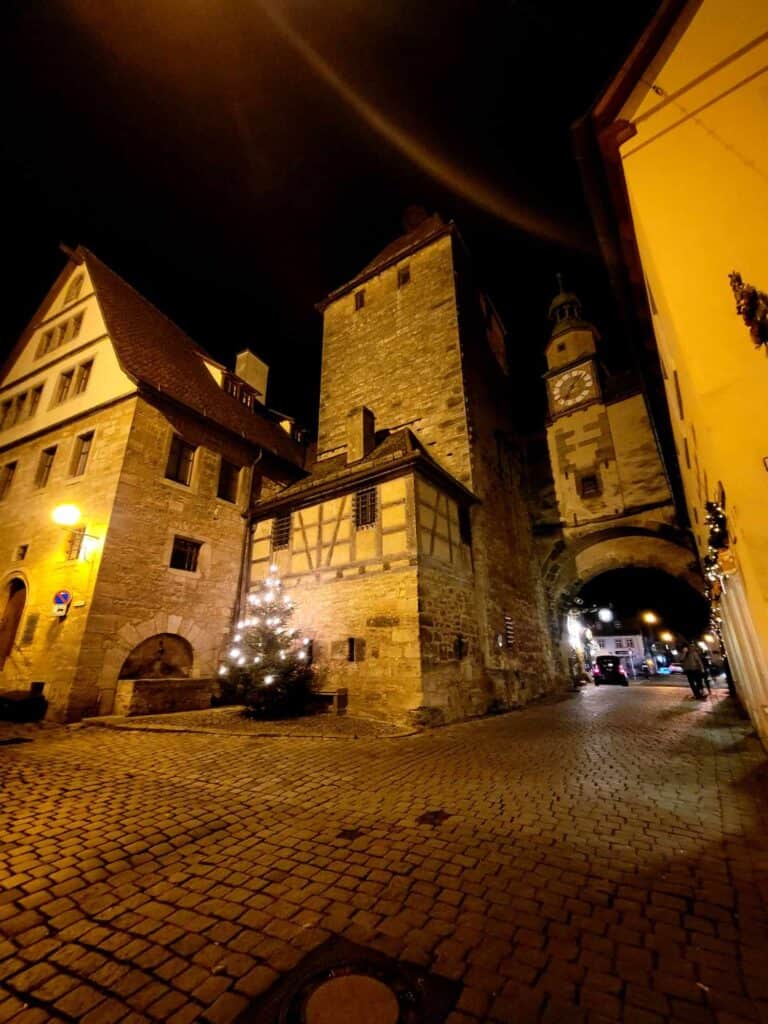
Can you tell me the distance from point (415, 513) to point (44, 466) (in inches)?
434

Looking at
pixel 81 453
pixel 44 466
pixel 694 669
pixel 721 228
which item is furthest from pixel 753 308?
pixel 44 466

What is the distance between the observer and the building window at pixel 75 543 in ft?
32.6

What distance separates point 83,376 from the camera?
12625 millimetres

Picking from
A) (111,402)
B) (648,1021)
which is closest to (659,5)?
(648,1021)

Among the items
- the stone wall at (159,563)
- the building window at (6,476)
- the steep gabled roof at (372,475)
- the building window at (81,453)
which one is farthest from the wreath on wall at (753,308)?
the building window at (6,476)

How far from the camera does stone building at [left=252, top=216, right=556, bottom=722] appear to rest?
941 centimetres

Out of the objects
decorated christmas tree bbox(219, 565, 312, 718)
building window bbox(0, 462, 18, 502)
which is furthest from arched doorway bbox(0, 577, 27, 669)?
decorated christmas tree bbox(219, 565, 312, 718)

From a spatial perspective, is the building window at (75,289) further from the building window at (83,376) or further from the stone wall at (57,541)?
the stone wall at (57,541)

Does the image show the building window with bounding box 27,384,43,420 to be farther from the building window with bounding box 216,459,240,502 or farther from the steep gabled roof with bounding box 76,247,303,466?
the building window with bounding box 216,459,240,502

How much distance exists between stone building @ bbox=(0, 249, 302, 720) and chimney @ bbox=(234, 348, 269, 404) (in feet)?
17.0

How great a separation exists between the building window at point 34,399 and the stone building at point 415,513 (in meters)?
7.85

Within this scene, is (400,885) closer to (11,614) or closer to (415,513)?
(415,513)

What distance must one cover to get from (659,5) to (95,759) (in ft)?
38.8

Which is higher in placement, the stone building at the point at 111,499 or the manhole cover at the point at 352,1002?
the stone building at the point at 111,499
